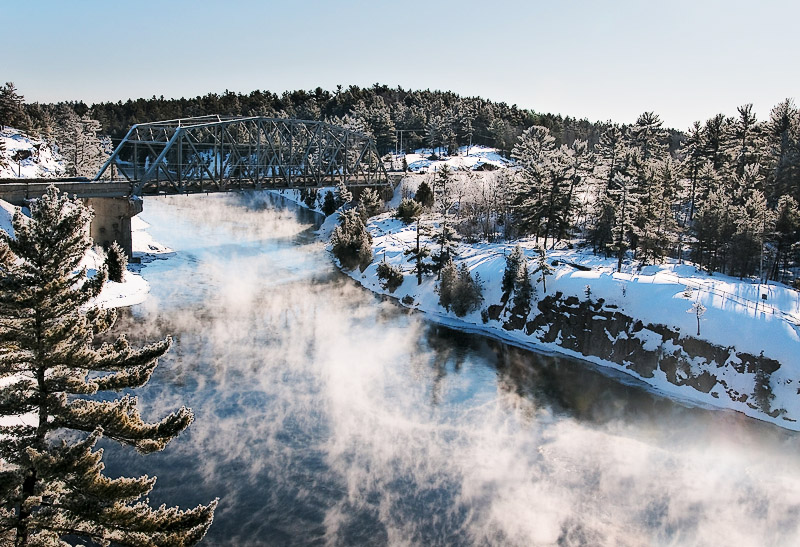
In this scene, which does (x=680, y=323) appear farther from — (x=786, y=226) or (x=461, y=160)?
(x=461, y=160)

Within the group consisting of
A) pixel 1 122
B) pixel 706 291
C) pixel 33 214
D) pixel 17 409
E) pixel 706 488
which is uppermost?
pixel 1 122

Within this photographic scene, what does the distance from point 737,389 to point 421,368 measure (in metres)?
21.5

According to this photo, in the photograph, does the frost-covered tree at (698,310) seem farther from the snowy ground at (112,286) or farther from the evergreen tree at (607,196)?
the snowy ground at (112,286)

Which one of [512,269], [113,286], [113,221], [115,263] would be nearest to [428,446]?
[512,269]

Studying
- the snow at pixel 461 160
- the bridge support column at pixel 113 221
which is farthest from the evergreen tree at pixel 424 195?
the bridge support column at pixel 113 221

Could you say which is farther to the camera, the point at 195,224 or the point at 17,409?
the point at 195,224

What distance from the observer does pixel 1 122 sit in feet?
379

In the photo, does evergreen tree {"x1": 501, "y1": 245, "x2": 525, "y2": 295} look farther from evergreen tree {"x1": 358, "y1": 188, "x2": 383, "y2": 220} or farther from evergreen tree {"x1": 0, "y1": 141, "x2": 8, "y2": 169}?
evergreen tree {"x1": 0, "y1": 141, "x2": 8, "y2": 169}

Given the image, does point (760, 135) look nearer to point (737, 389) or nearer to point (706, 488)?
point (737, 389)

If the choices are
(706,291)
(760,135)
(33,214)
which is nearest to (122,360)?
(33,214)

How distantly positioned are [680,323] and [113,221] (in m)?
59.2

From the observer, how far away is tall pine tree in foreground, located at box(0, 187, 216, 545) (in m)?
Answer: 11.7

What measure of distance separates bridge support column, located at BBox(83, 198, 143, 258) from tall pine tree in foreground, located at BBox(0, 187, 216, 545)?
57390 millimetres

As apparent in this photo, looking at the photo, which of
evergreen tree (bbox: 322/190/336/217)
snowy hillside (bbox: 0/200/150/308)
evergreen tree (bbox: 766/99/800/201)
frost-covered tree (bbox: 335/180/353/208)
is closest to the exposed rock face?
evergreen tree (bbox: 766/99/800/201)
